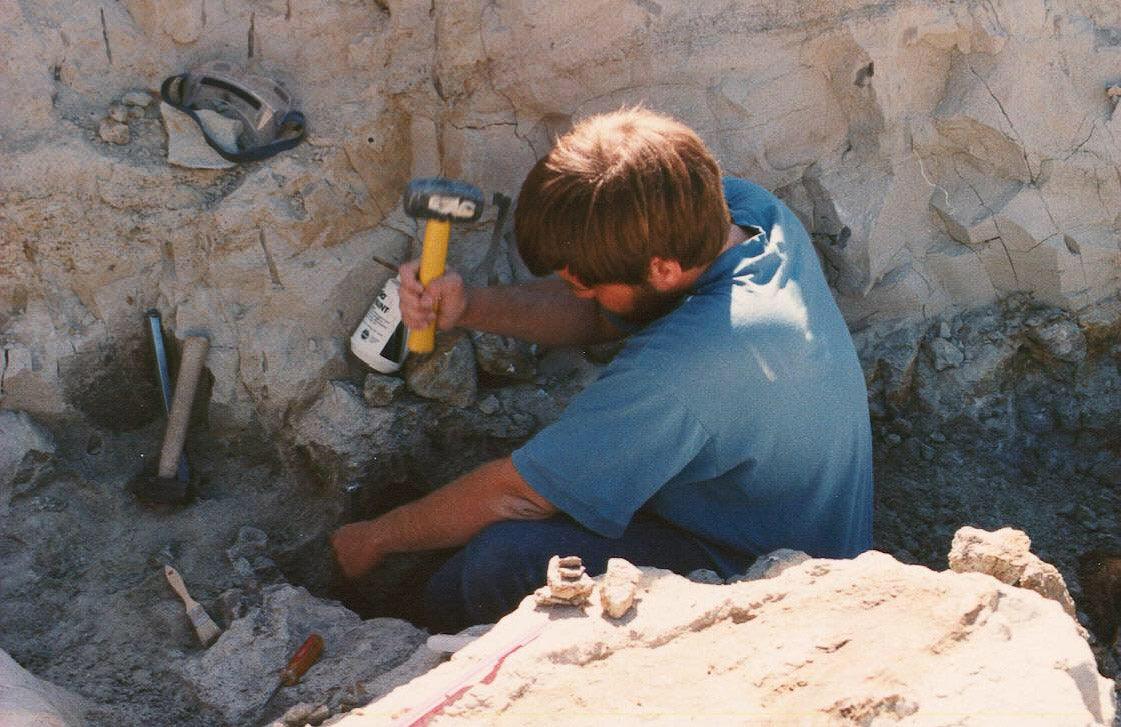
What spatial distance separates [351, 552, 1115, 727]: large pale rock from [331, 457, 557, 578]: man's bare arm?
436mm

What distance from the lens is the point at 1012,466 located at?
3.12 metres

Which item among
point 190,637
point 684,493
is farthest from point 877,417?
point 190,637

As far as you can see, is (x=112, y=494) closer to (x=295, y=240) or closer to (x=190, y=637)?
(x=190, y=637)

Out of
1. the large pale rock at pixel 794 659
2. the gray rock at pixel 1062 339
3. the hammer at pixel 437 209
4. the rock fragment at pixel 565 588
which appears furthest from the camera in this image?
the gray rock at pixel 1062 339

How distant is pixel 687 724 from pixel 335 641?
3.10 ft

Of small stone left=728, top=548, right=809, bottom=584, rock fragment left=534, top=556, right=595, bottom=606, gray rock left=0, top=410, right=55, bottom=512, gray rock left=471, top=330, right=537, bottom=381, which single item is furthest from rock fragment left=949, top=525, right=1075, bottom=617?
gray rock left=0, top=410, right=55, bottom=512

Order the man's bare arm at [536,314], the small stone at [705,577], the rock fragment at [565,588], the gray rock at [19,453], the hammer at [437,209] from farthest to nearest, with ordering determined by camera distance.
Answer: the man's bare arm at [536,314]
the gray rock at [19,453]
the hammer at [437,209]
the small stone at [705,577]
the rock fragment at [565,588]

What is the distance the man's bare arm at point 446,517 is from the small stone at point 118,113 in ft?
3.82

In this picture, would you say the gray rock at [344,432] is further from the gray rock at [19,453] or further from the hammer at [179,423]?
the gray rock at [19,453]

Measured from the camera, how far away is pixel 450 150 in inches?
118

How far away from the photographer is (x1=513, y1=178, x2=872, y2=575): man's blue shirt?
2.22 metres

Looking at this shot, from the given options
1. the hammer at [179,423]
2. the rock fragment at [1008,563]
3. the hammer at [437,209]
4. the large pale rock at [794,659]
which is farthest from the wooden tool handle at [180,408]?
the rock fragment at [1008,563]

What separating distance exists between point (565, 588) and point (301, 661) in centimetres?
62

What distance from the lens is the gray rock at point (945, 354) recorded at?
123 inches
